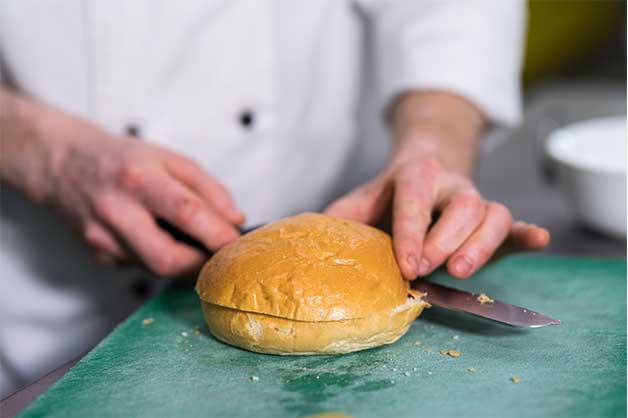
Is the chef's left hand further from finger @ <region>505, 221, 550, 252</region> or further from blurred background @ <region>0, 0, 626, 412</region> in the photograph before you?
blurred background @ <region>0, 0, 626, 412</region>

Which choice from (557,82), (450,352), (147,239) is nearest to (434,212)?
(450,352)

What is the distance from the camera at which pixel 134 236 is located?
3.62ft

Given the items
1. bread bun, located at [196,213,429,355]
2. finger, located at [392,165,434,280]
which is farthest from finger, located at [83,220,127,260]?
finger, located at [392,165,434,280]

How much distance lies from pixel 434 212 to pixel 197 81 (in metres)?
0.55

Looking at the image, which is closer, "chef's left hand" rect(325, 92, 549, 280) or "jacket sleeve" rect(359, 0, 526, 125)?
"chef's left hand" rect(325, 92, 549, 280)

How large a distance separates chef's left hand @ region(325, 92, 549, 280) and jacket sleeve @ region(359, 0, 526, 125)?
0.17 metres

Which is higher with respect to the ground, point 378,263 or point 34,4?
point 34,4

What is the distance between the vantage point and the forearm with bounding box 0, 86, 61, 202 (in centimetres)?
126

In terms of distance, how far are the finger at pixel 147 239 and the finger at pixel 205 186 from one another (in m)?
Result: 0.07

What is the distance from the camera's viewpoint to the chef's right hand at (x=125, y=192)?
1060 millimetres

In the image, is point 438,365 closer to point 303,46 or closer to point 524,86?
point 303,46

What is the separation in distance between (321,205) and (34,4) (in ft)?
2.12

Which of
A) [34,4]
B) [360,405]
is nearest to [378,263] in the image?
[360,405]

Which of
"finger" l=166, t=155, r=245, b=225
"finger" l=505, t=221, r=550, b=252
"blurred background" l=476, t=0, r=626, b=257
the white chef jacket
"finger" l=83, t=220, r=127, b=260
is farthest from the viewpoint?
"blurred background" l=476, t=0, r=626, b=257
